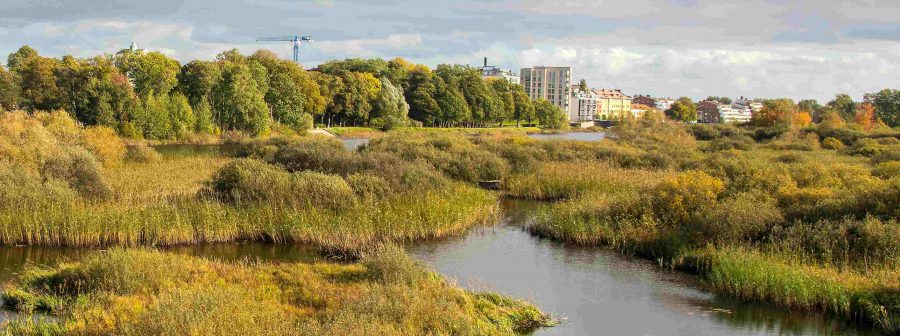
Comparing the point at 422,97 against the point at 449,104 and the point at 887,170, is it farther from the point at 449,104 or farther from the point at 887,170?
the point at 887,170

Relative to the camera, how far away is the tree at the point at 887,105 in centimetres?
11099

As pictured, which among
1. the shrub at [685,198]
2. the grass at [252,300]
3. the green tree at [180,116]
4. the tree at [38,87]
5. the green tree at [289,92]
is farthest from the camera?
the green tree at [289,92]

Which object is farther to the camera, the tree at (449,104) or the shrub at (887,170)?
the tree at (449,104)

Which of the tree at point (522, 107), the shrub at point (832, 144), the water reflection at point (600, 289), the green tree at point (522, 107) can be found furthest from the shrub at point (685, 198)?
the green tree at point (522, 107)

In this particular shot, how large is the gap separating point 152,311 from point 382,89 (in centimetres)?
9886

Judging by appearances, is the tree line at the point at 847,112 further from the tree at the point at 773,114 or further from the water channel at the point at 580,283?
the water channel at the point at 580,283

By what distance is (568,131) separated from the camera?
5871 inches

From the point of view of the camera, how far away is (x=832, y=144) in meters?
67.2

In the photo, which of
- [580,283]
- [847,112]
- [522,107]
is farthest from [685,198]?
[847,112]

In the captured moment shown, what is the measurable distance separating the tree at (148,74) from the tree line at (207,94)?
10 cm

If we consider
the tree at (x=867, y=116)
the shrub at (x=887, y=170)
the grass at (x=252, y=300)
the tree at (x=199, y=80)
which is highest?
the tree at (x=199, y=80)

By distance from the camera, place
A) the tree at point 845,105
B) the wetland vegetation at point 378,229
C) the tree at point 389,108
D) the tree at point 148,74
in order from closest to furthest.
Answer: the wetland vegetation at point 378,229 < the tree at point 148,74 < the tree at point 389,108 < the tree at point 845,105

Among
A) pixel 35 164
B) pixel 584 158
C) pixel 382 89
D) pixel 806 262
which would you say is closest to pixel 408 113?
pixel 382 89

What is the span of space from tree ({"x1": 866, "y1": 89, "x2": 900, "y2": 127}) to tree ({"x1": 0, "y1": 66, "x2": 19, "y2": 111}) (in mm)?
106290
